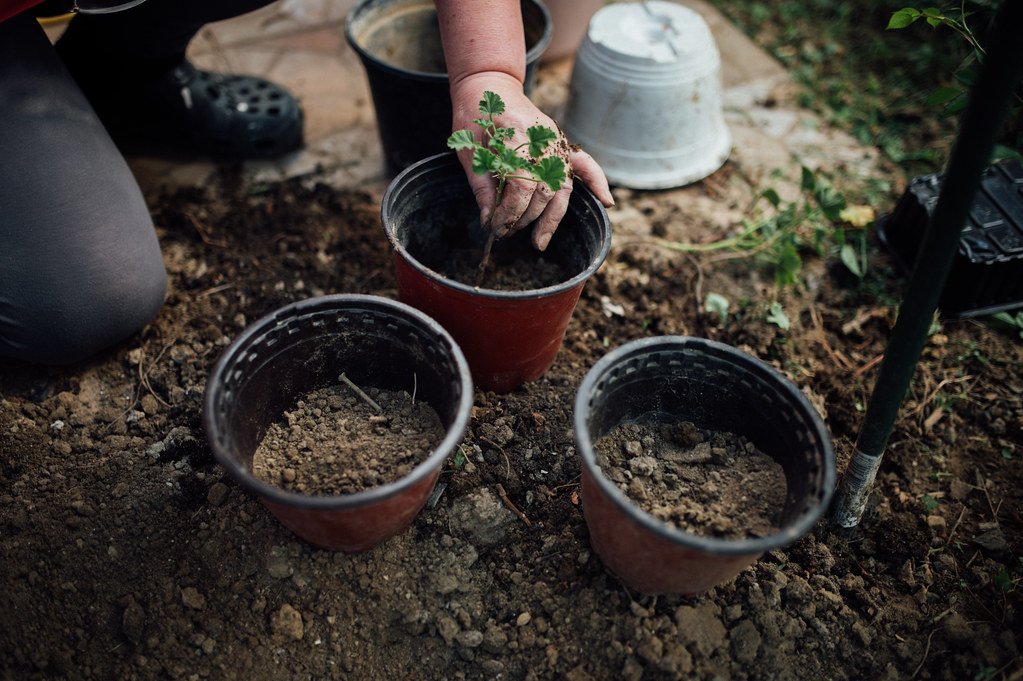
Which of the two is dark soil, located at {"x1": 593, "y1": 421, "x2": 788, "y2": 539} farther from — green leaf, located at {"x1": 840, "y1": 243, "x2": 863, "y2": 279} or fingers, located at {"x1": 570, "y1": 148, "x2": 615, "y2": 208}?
green leaf, located at {"x1": 840, "y1": 243, "x2": 863, "y2": 279}

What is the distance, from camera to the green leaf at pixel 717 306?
8.14 feet

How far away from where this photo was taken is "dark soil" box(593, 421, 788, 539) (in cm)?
173

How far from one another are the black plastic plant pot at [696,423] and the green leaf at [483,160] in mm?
500

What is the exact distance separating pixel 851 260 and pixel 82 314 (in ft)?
7.95

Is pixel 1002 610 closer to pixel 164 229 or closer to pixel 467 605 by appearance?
pixel 467 605

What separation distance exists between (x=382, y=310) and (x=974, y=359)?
1.89 m

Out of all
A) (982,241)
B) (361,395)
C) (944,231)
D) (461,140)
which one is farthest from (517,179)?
(982,241)

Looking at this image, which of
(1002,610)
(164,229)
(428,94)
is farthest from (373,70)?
(1002,610)

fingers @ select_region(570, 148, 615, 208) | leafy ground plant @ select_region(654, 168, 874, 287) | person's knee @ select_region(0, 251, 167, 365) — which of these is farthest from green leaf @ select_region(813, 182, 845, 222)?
person's knee @ select_region(0, 251, 167, 365)

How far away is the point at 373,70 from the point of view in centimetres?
249

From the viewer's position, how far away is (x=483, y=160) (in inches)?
66.7

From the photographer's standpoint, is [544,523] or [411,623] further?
[544,523]

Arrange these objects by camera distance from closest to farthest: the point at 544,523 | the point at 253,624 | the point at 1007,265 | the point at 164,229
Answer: the point at 253,624 → the point at 544,523 → the point at 1007,265 → the point at 164,229

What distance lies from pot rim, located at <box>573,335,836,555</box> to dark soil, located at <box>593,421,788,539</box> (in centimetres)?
9
